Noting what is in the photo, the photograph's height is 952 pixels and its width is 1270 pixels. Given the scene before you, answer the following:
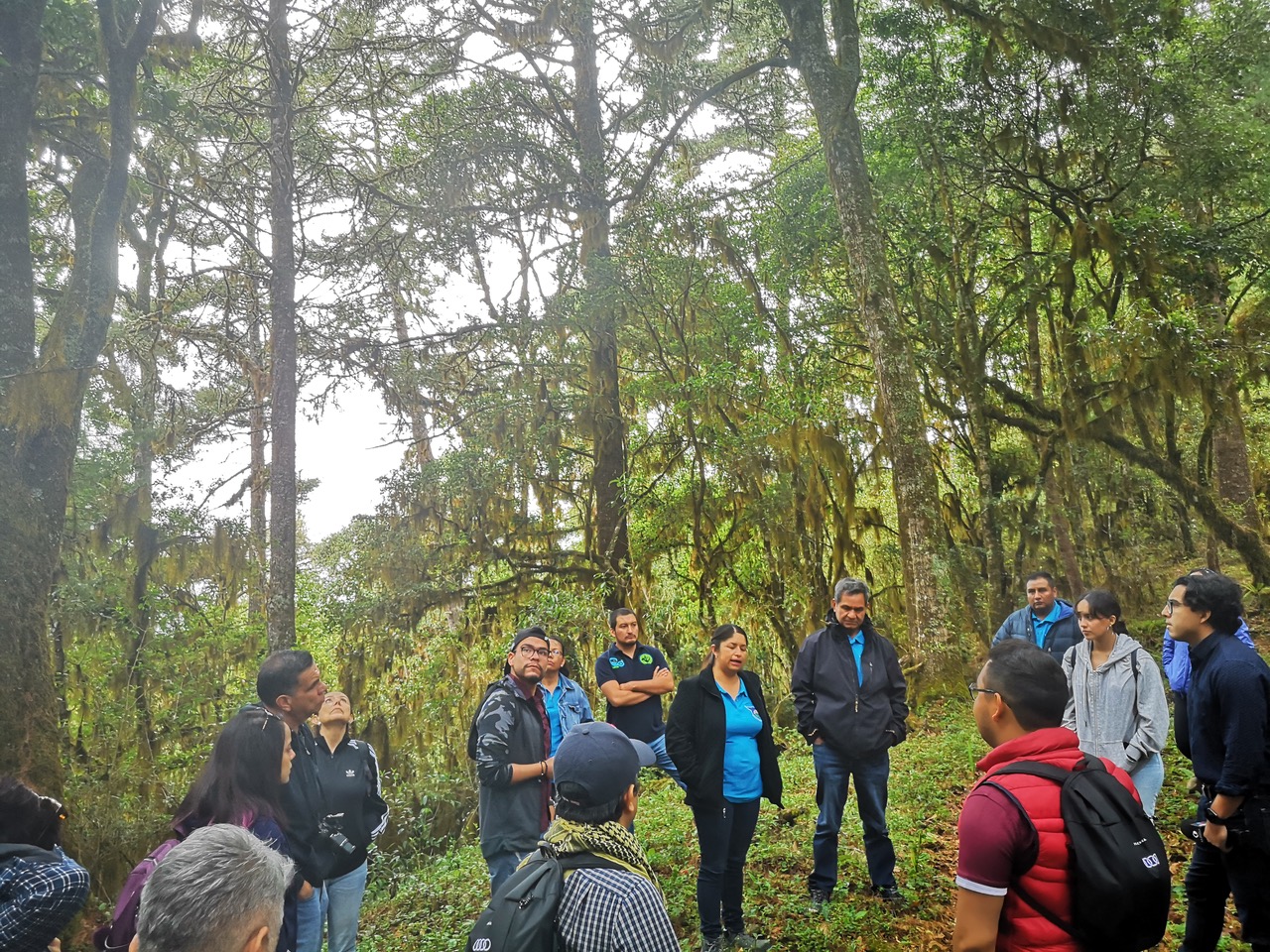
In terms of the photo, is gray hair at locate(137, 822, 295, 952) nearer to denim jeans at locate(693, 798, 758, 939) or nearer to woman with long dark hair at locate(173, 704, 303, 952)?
woman with long dark hair at locate(173, 704, 303, 952)

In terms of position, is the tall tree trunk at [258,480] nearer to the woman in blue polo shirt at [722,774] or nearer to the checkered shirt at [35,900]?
the woman in blue polo shirt at [722,774]

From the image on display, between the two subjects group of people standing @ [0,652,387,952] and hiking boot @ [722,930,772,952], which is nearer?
group of people standing @ [0,652,387,952]

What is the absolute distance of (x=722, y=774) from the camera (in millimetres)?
4211

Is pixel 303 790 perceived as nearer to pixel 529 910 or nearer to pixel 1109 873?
pixel 529 910

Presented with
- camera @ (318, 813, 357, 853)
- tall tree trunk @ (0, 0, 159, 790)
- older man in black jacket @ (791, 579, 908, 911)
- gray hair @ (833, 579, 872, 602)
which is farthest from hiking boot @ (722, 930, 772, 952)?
tall tree trunk @ (0, 0, 159, 790)

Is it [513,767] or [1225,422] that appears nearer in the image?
[513,767]

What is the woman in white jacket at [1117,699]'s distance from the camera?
3994 millimetres

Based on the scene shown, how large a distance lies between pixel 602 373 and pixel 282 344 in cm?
422

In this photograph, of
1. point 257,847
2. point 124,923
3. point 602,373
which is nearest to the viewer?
point 257,847

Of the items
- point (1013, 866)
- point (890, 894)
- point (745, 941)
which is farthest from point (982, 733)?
point (890, 894)

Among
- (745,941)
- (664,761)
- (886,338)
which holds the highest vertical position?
(886,338)

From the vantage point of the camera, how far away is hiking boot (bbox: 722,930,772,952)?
4.17 m

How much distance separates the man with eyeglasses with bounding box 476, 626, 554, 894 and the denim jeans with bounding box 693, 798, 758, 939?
89 cm

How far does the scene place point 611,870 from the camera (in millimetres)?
1978
